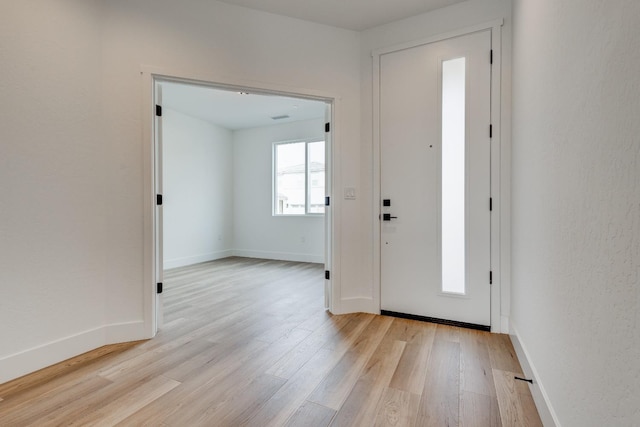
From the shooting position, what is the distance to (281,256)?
6.25m

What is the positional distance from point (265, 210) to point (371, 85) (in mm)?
4124

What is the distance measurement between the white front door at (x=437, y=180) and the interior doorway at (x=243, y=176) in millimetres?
2505

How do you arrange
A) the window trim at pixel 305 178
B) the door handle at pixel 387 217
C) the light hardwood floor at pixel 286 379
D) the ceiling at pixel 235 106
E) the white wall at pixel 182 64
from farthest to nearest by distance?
the window trim at pixel 305 178 → the ceiling at pixel 235 106 → the door handle at pixel 387 217 → the white wall at pixel 182 64 → the light hardwood floor at pixel 286 379

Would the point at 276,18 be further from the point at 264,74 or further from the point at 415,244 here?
the point at 415,244

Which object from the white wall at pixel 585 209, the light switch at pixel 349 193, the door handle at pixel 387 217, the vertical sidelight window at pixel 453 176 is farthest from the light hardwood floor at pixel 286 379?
the light switch at pixel 349 193

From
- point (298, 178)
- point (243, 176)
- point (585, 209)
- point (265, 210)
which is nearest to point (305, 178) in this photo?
point (298, 178)

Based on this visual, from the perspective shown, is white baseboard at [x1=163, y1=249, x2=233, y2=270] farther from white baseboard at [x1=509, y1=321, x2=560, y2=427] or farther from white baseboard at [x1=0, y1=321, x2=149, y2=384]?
white baseboard at [x1=509, y1=321, x2=560, y2=427]

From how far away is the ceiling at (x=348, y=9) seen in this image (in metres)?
A: 2.56

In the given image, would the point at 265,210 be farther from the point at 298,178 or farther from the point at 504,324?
the point at 504,324

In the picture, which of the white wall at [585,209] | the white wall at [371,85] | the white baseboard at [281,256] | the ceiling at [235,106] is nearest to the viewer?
the white wall at [585,209]

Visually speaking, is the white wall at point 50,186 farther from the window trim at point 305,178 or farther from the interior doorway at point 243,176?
the window trim at point 305,178

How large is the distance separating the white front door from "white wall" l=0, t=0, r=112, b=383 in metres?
2.38

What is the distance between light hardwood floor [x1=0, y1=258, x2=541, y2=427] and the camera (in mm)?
1470

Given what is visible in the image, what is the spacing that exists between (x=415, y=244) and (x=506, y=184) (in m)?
0.89
